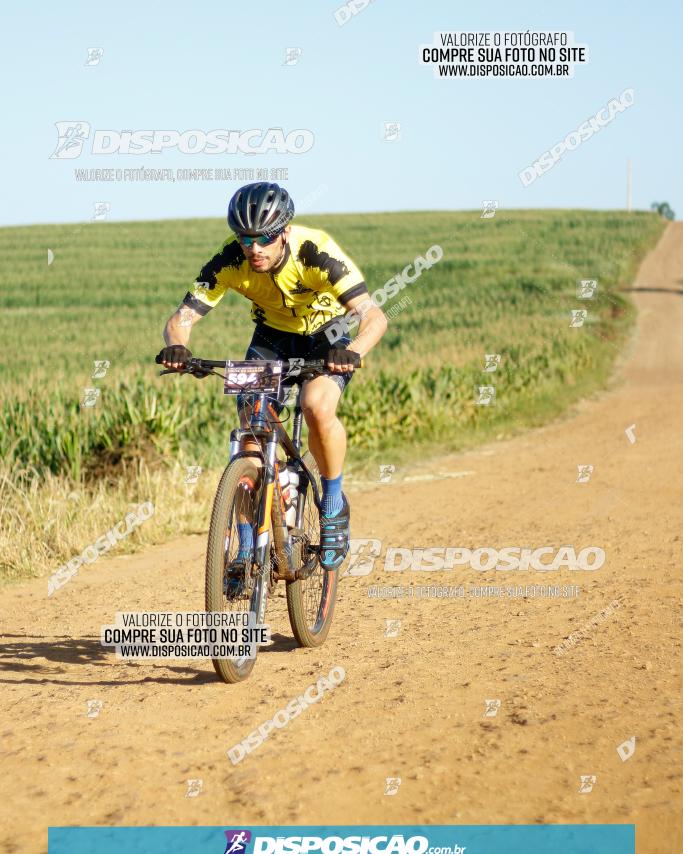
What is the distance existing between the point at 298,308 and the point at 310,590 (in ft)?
5.52

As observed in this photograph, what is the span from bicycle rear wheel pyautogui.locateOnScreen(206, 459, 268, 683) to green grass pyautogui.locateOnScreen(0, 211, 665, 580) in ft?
16.7

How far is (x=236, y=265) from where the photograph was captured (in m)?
5.62

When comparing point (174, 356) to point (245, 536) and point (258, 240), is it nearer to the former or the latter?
point (258, 240)

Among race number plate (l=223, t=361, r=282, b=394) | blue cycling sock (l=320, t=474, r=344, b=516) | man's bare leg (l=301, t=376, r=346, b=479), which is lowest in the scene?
blue cycling sock (l=320, t=474, r=344, b=516)

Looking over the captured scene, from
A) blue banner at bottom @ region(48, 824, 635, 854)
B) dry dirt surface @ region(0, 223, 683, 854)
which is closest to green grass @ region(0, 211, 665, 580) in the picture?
dry dirt surface @ region(0, 223, 683, 854)

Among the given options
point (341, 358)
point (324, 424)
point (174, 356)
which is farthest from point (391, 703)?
point (174, 356)

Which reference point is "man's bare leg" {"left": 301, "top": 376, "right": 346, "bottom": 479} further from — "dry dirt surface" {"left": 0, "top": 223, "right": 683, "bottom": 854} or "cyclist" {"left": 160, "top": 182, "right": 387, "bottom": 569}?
"dry dirt surface" {"left": 0, "top": 223, "right": 683, "bottom": 854}

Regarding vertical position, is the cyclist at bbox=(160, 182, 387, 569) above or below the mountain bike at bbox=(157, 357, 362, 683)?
above

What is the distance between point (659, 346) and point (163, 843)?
23.0 metres

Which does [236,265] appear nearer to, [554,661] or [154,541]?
[554,661]

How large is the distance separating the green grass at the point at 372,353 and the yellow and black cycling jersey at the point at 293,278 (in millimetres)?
4787

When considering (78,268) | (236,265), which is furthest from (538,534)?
(78,268)

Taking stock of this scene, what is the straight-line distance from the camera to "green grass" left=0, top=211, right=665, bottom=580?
11.6 meters

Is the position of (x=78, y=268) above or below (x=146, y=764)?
above
